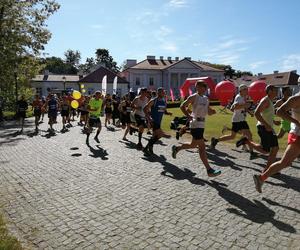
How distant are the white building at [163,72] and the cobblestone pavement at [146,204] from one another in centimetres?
6291

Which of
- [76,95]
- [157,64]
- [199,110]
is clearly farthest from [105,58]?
[199,110]

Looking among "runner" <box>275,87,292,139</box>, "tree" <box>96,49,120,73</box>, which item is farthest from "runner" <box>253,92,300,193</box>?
"tree" <box>96,49,120,73</box>

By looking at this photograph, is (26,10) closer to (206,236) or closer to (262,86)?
(262,86)

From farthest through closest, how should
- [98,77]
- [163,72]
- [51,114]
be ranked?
[163,72]
[98,77]
[51,114]

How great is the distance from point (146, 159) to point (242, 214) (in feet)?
15.6

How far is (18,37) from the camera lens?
27.8 metres

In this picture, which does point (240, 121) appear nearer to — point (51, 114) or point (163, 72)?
point (51, 114)

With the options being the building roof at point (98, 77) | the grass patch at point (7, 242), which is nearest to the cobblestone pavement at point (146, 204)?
the grass patch at point (7, 242)

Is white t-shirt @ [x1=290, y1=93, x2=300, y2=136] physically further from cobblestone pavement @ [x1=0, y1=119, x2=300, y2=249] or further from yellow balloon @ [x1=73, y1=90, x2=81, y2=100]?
yellow balloon @ [x1=73, y1=90, x2=81, y2=100]

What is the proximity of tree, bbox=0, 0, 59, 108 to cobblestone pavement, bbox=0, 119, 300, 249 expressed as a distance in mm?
20262

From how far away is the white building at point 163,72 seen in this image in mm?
71812

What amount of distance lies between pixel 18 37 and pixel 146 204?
1013 inches

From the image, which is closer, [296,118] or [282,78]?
[296,118]

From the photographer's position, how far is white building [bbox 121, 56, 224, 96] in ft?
236
